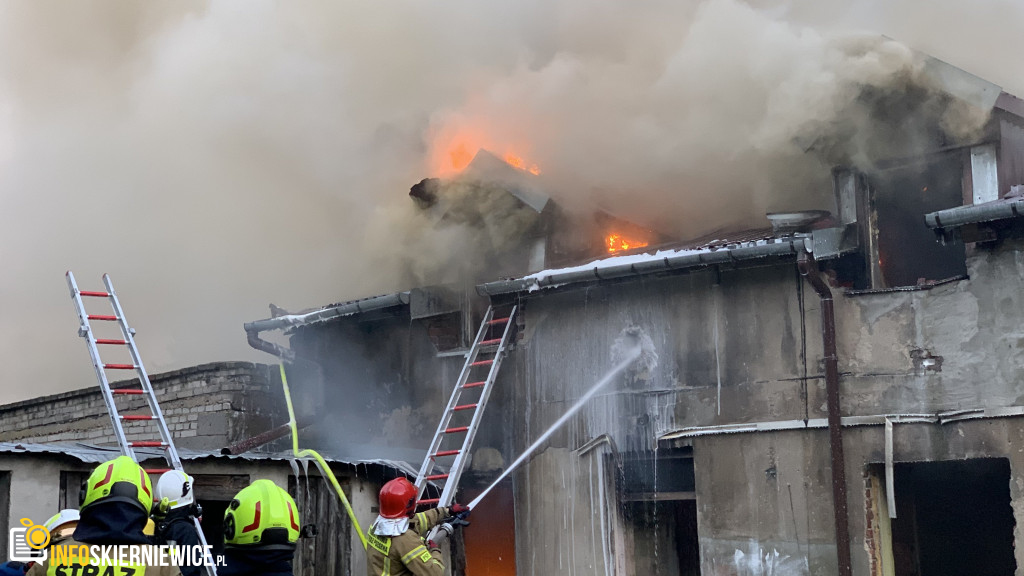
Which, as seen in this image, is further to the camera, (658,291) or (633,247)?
(633,247)

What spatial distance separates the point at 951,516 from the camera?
37.0 feet

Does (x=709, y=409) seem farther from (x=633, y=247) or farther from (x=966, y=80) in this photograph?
(x=966, y=80)

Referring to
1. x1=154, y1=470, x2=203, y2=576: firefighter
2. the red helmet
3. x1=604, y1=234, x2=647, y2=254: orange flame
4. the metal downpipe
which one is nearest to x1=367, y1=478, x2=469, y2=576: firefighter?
the red helmet

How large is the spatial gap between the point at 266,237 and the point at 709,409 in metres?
9.67

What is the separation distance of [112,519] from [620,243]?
27.4 feet

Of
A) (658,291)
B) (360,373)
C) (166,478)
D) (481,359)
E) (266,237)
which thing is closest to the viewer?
(166,478)

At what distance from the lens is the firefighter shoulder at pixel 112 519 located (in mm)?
3754

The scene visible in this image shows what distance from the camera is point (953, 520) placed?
1128 centimetres

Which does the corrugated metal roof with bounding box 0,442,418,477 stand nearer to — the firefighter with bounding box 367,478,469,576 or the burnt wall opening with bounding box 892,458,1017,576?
the firefighter with bounding box 367,478,469,576

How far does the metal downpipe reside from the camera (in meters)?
8.56

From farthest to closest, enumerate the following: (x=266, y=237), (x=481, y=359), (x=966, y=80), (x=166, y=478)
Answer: (x=266, y=237)
(x=481, y=359)
(x=966, y=80)
(x=166, y=478)

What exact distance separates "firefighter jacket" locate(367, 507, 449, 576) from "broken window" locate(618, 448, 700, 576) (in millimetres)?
3506

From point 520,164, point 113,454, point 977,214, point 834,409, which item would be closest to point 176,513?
point 113,454

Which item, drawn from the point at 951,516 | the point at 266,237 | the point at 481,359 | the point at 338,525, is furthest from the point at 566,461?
the point at 266,237
